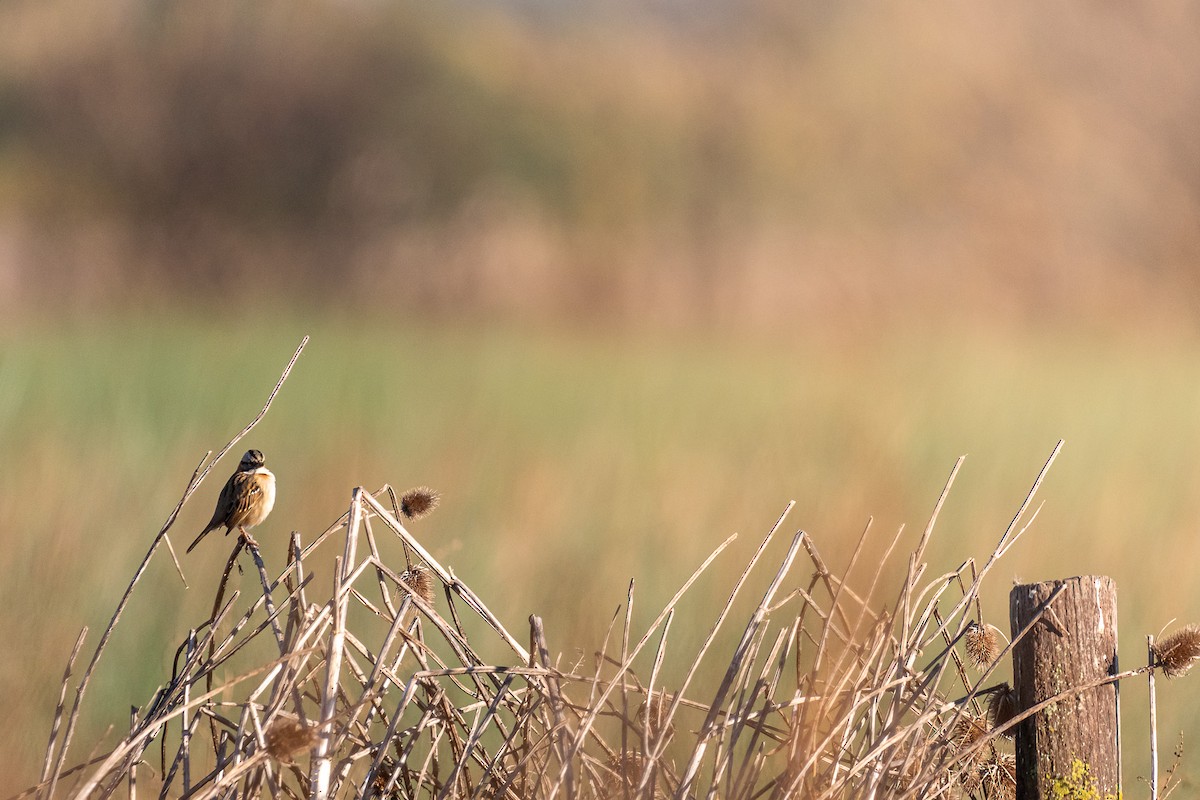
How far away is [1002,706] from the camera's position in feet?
7.40

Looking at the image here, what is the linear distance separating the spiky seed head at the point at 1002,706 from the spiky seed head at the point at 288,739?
1.25m

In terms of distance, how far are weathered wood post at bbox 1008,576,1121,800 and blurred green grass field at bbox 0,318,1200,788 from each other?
9.49 feet

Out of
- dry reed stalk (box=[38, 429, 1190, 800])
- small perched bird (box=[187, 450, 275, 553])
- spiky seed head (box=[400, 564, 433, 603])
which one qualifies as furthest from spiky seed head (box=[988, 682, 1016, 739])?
small perched bird (box=[187, 450, 275, 553])

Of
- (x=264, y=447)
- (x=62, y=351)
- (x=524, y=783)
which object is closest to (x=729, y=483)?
(x=264, y=447)

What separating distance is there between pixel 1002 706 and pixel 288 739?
4.30 feet

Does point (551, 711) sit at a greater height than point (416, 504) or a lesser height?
lesser

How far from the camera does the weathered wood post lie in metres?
2.07

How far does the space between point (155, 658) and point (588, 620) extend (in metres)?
1.72

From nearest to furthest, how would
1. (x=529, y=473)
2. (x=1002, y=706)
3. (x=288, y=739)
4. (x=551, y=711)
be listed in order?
(x=288, y=739) → (x=551, y=711) → (x=1002, y=706) → (x=529, y=473)

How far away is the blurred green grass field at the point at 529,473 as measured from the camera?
509 cm

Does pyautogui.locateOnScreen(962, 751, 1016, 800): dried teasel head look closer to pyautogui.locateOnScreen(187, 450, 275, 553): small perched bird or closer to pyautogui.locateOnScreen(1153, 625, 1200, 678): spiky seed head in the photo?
pyautogui.locateOnScreen(1153, 625, 1200, 678): spiky seed head

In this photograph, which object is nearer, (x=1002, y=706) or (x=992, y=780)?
(x=1002, y=706)

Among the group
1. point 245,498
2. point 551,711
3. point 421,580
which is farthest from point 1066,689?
point 245,498

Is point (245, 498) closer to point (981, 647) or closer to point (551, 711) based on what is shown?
point (551, 711)
